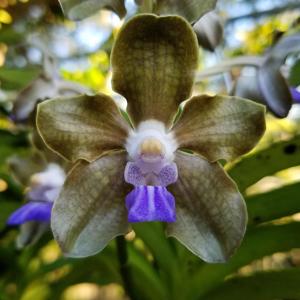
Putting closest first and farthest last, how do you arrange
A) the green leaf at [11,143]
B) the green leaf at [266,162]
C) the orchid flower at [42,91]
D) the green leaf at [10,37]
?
1. the green leaf at [266,162]
2. the orchid flower at [42,91]
3. the green leaf at [11,143]
4. the green leaf at [10,37]

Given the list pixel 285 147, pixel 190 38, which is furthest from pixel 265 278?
pixel 190 38

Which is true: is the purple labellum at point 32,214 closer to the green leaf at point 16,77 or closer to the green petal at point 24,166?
the green petal at point 24,166

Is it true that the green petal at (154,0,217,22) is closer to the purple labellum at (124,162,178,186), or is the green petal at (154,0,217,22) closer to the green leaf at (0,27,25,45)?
the purple labellum at (124,162,178,186)

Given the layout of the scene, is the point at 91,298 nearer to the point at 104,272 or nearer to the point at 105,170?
the point at 104,272

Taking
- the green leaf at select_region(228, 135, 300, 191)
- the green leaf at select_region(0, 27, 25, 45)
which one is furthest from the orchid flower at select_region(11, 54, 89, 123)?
the green leaf at select_region(0, 27, 25, 45)

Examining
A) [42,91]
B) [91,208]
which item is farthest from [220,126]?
[42,91]

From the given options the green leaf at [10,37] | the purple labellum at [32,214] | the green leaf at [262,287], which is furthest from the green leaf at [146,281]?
the green leaf at [10,37]

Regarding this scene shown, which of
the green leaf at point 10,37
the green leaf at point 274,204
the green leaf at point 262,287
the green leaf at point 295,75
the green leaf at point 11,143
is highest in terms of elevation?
the green leaf at point 295,75
